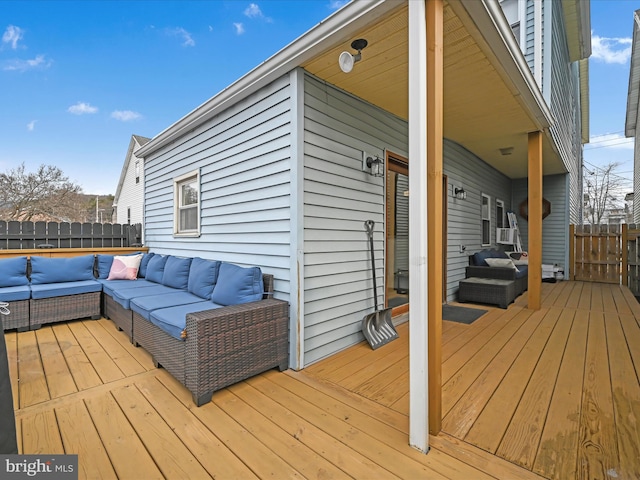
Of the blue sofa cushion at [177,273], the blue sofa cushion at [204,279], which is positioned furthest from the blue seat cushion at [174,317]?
the blue sofa cushion at [177,273]

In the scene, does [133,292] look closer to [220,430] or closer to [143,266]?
[143,266]

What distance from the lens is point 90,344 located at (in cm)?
331

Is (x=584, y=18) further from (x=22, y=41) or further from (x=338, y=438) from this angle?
(x=22, y=41)

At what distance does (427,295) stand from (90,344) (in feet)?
11.6

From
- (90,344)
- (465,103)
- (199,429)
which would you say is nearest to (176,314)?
(199,429)

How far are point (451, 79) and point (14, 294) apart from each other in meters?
5.35

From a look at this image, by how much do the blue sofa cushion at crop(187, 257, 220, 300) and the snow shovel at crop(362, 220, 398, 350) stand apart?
1665 millimetres

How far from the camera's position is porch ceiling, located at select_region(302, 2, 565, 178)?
2256 millimetres

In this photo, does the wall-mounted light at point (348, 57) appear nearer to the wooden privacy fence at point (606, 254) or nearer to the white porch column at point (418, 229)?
the white porch column at point (418, 229)

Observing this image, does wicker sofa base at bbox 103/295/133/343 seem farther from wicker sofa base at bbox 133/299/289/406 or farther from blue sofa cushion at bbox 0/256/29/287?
blue sofa cushion at bbox 0/256/29/287

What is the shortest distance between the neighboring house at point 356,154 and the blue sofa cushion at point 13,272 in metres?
1.76

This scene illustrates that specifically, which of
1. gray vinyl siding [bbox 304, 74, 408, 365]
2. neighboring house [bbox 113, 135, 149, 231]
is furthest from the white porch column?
neighboring house [bbox 113, 135, 149, 231]

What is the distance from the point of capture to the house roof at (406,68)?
210 centimetres

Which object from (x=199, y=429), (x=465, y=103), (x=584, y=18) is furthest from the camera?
(x=584, y=18)
